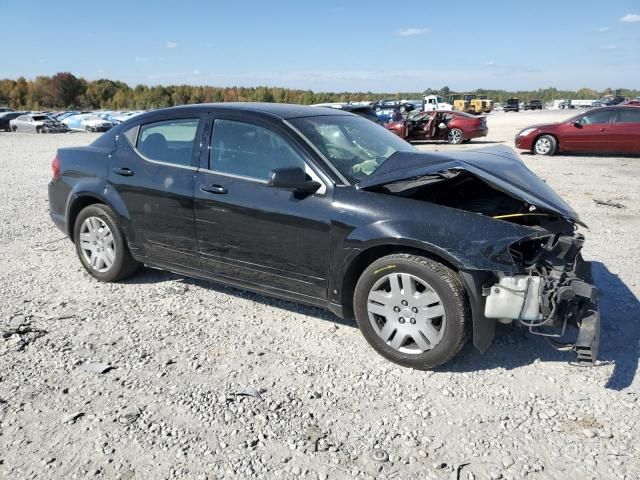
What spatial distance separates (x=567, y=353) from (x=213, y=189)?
2881mm

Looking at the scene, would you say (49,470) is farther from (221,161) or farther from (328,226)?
(221,161)

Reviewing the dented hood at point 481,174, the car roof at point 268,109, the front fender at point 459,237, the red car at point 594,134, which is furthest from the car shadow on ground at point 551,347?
the red car at point 594,134

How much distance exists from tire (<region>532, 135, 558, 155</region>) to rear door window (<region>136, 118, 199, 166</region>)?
13.7 metres

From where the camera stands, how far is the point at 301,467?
8.19ft

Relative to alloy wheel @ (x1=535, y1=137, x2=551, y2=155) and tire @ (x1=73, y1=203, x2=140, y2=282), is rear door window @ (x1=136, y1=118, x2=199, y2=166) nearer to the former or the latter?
tire @ (x1=73, y1=203, x2=140, y2=282)

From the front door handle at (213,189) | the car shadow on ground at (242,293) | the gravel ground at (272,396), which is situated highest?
the front door handle at (213,189)

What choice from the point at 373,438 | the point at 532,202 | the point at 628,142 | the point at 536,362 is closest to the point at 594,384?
the point at 536,362

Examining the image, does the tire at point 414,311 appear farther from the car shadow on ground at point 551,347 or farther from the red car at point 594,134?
the red car at point 594,134

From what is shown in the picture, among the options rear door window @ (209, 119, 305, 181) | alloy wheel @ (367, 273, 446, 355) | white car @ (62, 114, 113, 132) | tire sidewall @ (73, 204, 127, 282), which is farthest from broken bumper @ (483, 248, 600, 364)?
white car @ (62, 114, 113, 132)

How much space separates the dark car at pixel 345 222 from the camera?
313cm

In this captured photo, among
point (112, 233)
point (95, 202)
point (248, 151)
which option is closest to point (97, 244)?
point (112, 233)

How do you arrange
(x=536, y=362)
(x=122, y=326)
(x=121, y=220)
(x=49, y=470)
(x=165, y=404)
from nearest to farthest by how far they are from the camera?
1. (x=49, y=470)
2. (x=165, y=404)
3. (x=536, y=362)
4. (x=122, y=326)
5. (x=121, y=220)

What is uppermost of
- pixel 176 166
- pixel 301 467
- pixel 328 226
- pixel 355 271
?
pixel 176 166

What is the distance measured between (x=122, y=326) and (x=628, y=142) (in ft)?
48.6
